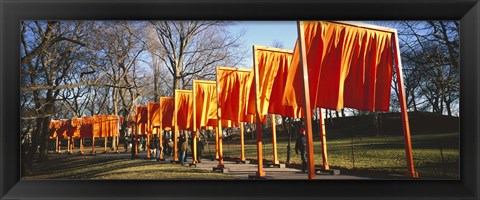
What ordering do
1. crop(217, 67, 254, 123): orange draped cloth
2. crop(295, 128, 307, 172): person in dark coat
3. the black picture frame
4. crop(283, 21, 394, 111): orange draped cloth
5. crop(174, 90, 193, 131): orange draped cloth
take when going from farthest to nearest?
crop(174, 90, 193, 131): orange draped cloth → crop(217, 67, 254, 123): orange draped cloth → crop(295, 128, 307, 172): person in dark coat → crop(283, 21, 394, 111): orange draped cloth → the black picture frame

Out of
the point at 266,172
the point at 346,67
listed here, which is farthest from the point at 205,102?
the point at 346,67

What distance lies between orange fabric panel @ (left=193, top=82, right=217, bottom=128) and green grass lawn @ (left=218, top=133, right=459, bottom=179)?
2873 millimetres

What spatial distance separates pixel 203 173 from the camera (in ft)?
31.1

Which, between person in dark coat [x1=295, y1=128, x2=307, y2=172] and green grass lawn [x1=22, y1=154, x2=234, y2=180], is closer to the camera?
green grass lawn [x1=22, y1=154, x2=234, y2=180]

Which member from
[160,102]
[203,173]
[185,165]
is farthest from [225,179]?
[160,102]

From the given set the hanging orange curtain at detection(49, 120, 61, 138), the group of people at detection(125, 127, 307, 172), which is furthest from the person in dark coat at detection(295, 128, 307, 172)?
the hanging orange curtain at detection(49, 120, 61, 138)

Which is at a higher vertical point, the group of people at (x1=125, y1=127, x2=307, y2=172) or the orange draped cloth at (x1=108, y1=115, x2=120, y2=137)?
the orange draped cloth at (x1=108, y1=115, x2=120, y2=137)

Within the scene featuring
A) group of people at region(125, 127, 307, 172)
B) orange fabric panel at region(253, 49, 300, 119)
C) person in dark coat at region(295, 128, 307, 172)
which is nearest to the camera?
person in dark coat at region(295, 128, 307, 172)

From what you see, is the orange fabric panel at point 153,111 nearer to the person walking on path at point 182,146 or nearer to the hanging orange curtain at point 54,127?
the person walking on path at point 182,146

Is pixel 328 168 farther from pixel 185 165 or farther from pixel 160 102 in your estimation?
pixel 160 102

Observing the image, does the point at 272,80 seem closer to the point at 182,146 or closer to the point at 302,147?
the point at 302,147

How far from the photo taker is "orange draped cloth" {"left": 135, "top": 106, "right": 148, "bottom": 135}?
10254mm

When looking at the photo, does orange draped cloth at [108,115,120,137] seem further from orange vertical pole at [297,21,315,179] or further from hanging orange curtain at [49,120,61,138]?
orange vertical pole at [297,21,315,179]

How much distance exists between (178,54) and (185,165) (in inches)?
88.6
